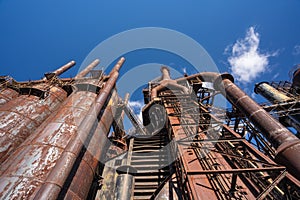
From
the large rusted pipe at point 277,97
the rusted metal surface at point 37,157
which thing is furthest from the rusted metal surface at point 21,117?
the large rusted pipe at point 277,97

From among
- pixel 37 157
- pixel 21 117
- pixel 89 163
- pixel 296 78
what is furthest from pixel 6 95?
pixel 296 78

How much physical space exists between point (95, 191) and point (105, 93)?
4.84 metres

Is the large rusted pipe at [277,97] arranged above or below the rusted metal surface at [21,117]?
above

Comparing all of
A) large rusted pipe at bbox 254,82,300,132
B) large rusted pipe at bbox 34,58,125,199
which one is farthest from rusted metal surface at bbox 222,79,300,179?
large rusted pipe at bbox 254,82,300,132

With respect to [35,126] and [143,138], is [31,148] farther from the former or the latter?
[143,138]

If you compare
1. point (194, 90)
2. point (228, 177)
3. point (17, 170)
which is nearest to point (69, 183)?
point (17, 170)

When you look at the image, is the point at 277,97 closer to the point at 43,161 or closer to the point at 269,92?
the point at 269,92

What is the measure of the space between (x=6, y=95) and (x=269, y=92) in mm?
27458

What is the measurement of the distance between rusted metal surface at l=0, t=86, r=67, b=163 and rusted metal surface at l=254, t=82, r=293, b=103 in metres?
22.6

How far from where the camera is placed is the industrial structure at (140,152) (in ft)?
14.9

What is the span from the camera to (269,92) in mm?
21250

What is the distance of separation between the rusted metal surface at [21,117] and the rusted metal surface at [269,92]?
22.6 meters

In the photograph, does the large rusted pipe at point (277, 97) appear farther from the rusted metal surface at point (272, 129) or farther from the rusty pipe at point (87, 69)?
the rusty pipe at point (87, 69)

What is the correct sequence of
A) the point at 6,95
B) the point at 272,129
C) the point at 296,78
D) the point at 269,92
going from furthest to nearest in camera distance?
the point at 269,92 < the point at 296,78 < the point at 6,95 < the point at 272,129
